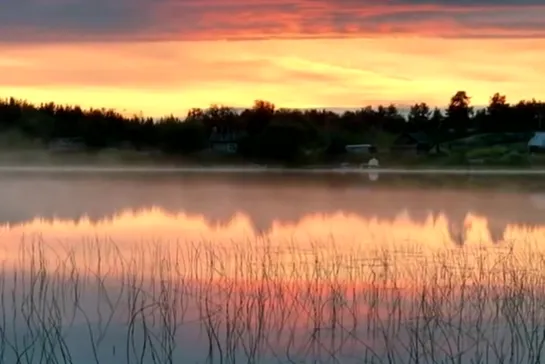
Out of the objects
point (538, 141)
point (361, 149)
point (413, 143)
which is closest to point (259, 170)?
point (361, 149)

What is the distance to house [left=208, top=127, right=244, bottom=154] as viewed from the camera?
45.2 meters

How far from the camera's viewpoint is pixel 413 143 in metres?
48.7

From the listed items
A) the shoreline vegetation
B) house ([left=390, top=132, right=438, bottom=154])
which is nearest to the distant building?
house ([left=390, top=132, right=438, bottom=154])

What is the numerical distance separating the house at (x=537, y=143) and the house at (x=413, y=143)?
4446 millimetres

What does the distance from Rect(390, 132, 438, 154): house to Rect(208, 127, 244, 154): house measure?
7266 millimetres

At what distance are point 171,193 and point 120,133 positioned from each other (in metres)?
23.4

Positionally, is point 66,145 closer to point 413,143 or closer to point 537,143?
point 413,143

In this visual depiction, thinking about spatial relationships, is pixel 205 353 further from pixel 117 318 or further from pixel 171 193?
pixel 171 193

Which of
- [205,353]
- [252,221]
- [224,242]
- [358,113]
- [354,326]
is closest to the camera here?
[205,353]

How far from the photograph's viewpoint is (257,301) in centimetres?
856

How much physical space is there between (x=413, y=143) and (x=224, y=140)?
9.03 meters

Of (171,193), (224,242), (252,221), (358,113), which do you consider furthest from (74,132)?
(224,242)

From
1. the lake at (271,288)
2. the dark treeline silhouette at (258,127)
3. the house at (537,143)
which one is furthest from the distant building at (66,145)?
the lake at (271,288)

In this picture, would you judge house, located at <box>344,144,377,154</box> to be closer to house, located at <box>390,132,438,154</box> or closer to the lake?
house, located at <box>390,132,438,154</box>
